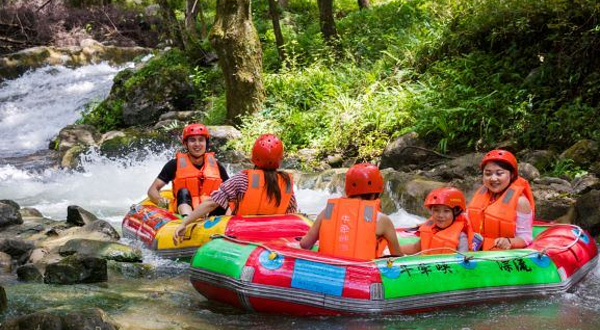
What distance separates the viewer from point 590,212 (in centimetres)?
786

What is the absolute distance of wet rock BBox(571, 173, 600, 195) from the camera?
8492 mm

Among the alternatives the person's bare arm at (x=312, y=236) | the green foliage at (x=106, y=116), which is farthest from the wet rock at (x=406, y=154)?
the green foliage at (x=106, y=116)

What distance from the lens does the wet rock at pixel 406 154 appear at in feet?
36.6

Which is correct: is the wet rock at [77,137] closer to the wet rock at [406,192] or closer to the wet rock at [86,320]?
the wet rock at [406,192]

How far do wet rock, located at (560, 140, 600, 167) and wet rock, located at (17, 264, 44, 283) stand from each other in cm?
664

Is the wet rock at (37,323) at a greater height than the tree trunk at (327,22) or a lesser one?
lesser

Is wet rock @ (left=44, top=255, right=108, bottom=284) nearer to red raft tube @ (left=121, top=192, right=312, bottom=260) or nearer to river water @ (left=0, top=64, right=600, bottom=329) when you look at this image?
river water @ (left=0, top=64, right=600, bottom=329)

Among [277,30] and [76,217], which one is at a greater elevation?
[277,30]

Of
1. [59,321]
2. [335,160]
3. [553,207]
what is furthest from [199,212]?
[335,160]

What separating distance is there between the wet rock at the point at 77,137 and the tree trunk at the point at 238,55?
11.1ft

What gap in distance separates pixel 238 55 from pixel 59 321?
1033 centimetres

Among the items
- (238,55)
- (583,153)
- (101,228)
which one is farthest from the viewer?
(238,55)

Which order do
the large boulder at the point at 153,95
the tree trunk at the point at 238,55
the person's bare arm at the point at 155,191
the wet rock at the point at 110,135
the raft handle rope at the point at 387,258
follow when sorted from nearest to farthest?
the raft handle rope at the point at 387,258
the person's bare arm at the point at 155,191
the tree trunk at the point at 238,55
the wet rock at the point at 110,135
the large boulder at the point at 153,95

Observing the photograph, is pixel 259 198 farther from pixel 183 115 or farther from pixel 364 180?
pixel 183 115
